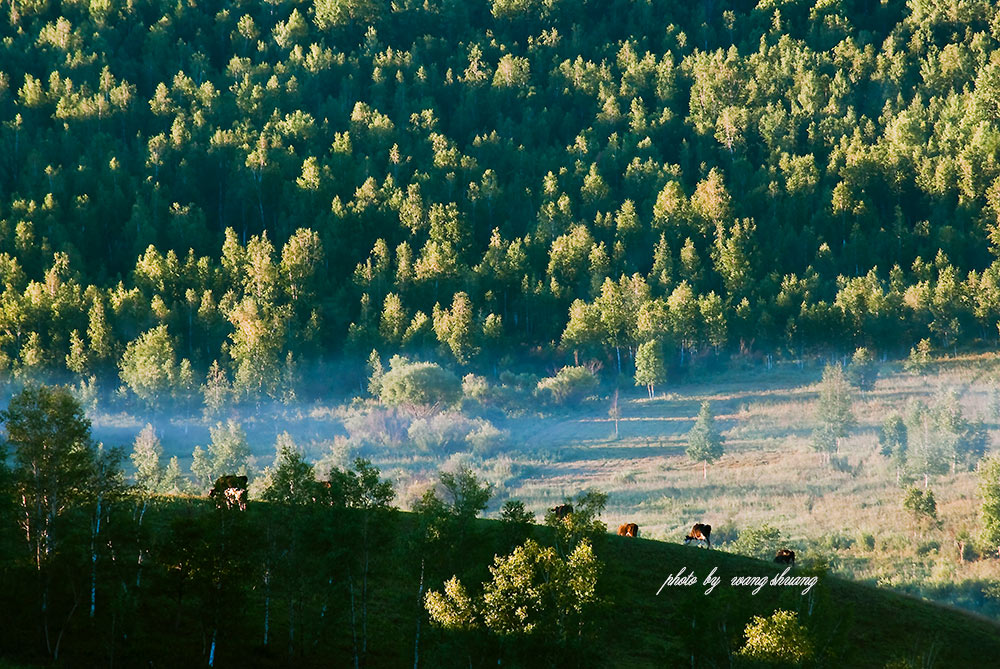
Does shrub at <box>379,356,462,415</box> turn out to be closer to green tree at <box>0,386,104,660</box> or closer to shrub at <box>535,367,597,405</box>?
shrub at <box>535,367,597,405</box>

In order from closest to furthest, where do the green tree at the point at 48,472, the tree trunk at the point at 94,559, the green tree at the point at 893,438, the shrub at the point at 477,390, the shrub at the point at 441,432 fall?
1. the tree trunk at the point at 94,559
2. the green tree at the point at 48,472
3. the green tree at the point at 893,438
4. the shrub at the point at 441,432
5. the shrub at the point at 477,390

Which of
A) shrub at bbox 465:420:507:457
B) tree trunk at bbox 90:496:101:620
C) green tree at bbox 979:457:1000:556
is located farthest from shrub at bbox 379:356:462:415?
tree trunk at bbox 90:496:101:620

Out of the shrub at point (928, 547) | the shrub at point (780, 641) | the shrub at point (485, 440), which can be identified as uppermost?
the shrub at point (485, 440)

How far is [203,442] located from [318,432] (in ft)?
50.0

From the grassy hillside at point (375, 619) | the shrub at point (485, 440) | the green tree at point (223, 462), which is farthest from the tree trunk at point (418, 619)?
the shrub at point (485, 440)

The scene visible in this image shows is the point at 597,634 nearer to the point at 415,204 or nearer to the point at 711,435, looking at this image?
the point at 711,435

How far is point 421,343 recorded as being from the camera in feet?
558

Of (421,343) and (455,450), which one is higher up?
(421,343)

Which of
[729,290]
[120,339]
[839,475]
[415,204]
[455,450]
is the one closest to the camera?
[839,475]

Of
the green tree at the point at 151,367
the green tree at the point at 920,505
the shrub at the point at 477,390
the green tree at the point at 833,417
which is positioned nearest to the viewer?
the green tree at the point at 920,505

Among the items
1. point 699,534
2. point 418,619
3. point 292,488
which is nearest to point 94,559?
point 292,488

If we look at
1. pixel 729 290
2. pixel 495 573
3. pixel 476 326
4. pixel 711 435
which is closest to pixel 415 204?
pixel 476 326

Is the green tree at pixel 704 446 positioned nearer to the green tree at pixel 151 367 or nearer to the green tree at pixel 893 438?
the green tree at pixel 893 438

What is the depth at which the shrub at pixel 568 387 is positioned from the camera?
156500 mm
